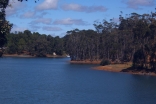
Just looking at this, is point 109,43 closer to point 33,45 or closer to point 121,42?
point 121,42

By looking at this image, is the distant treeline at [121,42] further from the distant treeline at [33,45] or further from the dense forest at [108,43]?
the distant treeline at [33,45]

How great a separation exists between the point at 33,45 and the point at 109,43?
51307 millimetres

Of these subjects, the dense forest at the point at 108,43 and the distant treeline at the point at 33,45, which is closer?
the dense forest at the point at 108,43

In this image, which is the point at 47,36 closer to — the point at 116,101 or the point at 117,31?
the point at 117,31

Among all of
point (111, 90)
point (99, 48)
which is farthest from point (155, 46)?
point (99, 48)

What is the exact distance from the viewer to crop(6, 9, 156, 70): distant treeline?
72.8m

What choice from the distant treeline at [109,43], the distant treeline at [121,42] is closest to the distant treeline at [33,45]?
the distant treeline at [109,43]

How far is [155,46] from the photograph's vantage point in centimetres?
7006

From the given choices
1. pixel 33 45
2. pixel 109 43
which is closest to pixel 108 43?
pixel 109 43

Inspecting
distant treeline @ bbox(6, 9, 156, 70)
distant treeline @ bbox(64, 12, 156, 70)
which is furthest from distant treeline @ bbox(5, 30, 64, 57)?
distant treeline @ bbox(64, 12, 156, 70)

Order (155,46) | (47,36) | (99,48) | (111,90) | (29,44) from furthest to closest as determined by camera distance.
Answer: (47,36) < (29,44) < (99,48) < (155,46) < (111,90)

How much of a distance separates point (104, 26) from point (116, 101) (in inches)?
3656

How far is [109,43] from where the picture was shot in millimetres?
113125

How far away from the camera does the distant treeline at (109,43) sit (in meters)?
72.8
